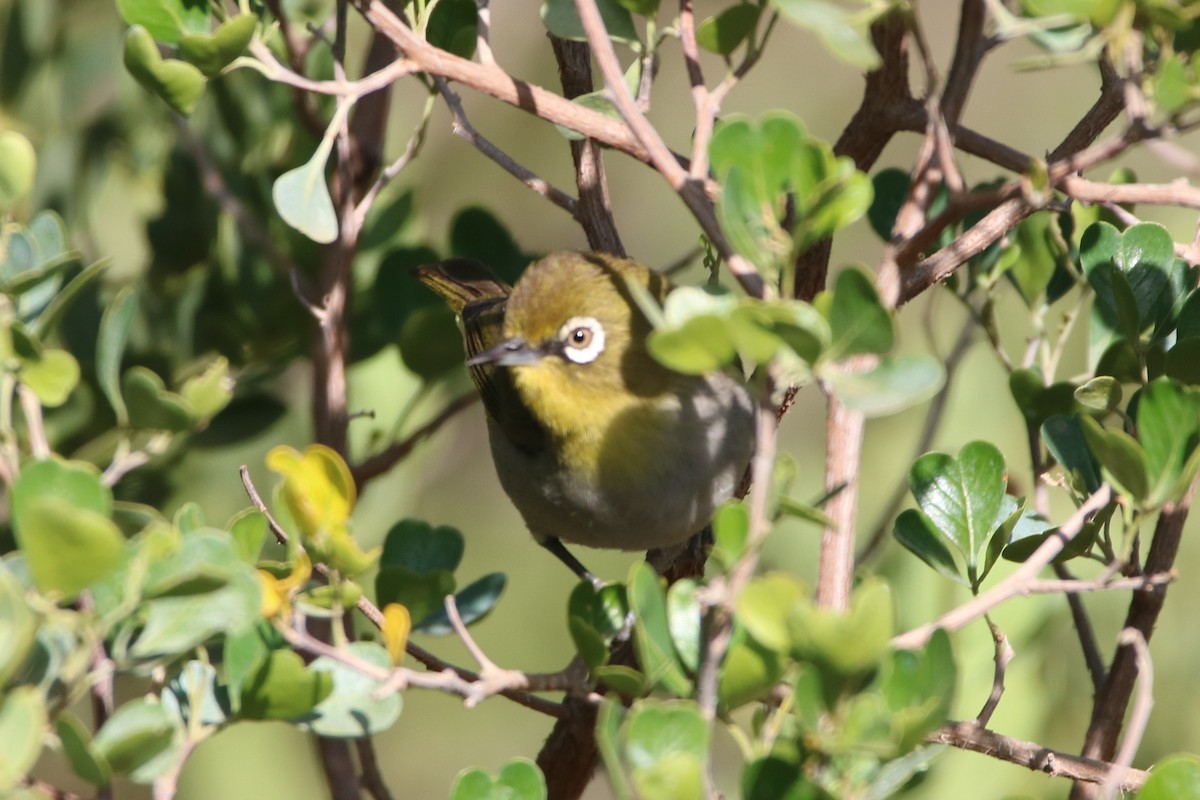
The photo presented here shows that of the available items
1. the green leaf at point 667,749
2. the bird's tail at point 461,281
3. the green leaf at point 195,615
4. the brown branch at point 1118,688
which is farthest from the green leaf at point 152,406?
the bird's tail at point 461,281

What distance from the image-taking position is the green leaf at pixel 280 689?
1419 mm

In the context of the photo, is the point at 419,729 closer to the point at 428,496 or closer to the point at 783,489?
the point at 428,496

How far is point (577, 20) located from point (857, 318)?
32.0 inches

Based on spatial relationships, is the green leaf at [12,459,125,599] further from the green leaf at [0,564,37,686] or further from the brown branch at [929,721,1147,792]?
the brown branch at [929,721,1147,792]

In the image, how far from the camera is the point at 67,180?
3.30 m

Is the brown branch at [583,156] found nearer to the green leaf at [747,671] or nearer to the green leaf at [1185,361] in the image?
the green leaf at [1185,361]

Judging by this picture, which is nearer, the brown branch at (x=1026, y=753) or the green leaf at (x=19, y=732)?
the green leaf at (x=19, y=732)

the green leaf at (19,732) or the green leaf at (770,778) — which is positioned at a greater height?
the green leaf at (770,778)

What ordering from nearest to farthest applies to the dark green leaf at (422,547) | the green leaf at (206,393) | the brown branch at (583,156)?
the green leaf at (206,393)
the dark green leaf at (422,547)
the brown branch at (583,156)

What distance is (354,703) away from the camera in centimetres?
149

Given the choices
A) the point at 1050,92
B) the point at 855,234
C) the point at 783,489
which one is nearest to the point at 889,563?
the point at 783,489

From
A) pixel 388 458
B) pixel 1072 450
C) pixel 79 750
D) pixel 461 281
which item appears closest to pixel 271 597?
pixel 79 750

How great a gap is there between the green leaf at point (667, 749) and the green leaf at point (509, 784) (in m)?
0.29

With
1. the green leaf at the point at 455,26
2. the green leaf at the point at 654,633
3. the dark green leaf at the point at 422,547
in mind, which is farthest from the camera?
the green leaf at the point at 455,26
